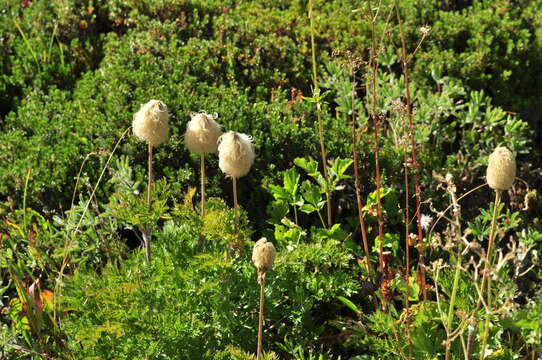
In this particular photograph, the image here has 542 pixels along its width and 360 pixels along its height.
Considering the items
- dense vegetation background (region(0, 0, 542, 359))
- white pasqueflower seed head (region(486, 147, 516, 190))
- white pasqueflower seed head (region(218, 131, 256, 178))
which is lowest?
dense vegetation background (region(0, 0, 542, 359))

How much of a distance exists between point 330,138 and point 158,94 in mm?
959

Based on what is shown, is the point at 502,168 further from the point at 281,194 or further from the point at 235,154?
the point at 281,194

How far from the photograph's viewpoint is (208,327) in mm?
Result: 2348

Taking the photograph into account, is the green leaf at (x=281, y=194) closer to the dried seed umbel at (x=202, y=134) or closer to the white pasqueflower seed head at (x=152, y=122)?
the dried seed umbel at (x=202, y=134)

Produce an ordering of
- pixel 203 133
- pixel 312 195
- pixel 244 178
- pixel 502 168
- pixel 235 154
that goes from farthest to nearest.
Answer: pixel 244 178
pixel 312 195
pixel 203 133
pixel 235 154
pixel 502 168

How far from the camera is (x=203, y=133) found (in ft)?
7.63

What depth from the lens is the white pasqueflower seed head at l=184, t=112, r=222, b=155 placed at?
2324 mm

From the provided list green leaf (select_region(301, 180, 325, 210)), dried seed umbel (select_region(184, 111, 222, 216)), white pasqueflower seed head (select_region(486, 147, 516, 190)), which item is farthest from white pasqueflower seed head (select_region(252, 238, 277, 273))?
green leaf (select_region(301, 180, 325, 210))

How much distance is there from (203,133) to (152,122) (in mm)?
173

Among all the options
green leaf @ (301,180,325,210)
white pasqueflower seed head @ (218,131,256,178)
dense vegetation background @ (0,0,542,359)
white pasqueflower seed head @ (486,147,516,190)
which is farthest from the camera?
green leaf @ (301,180,325,210)

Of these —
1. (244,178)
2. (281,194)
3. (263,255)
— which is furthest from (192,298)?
(244,178)

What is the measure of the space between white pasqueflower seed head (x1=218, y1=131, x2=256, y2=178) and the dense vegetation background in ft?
Answer: 0.73

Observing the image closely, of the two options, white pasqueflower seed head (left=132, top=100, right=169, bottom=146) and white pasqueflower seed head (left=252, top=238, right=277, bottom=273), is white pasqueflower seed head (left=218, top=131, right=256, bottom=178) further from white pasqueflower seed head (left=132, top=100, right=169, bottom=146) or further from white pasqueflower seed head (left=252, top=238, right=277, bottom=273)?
white pasqueflower seed head (left=252, top=238, right=277, bottom=273)

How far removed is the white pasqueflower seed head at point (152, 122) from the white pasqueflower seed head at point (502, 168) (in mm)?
1067
